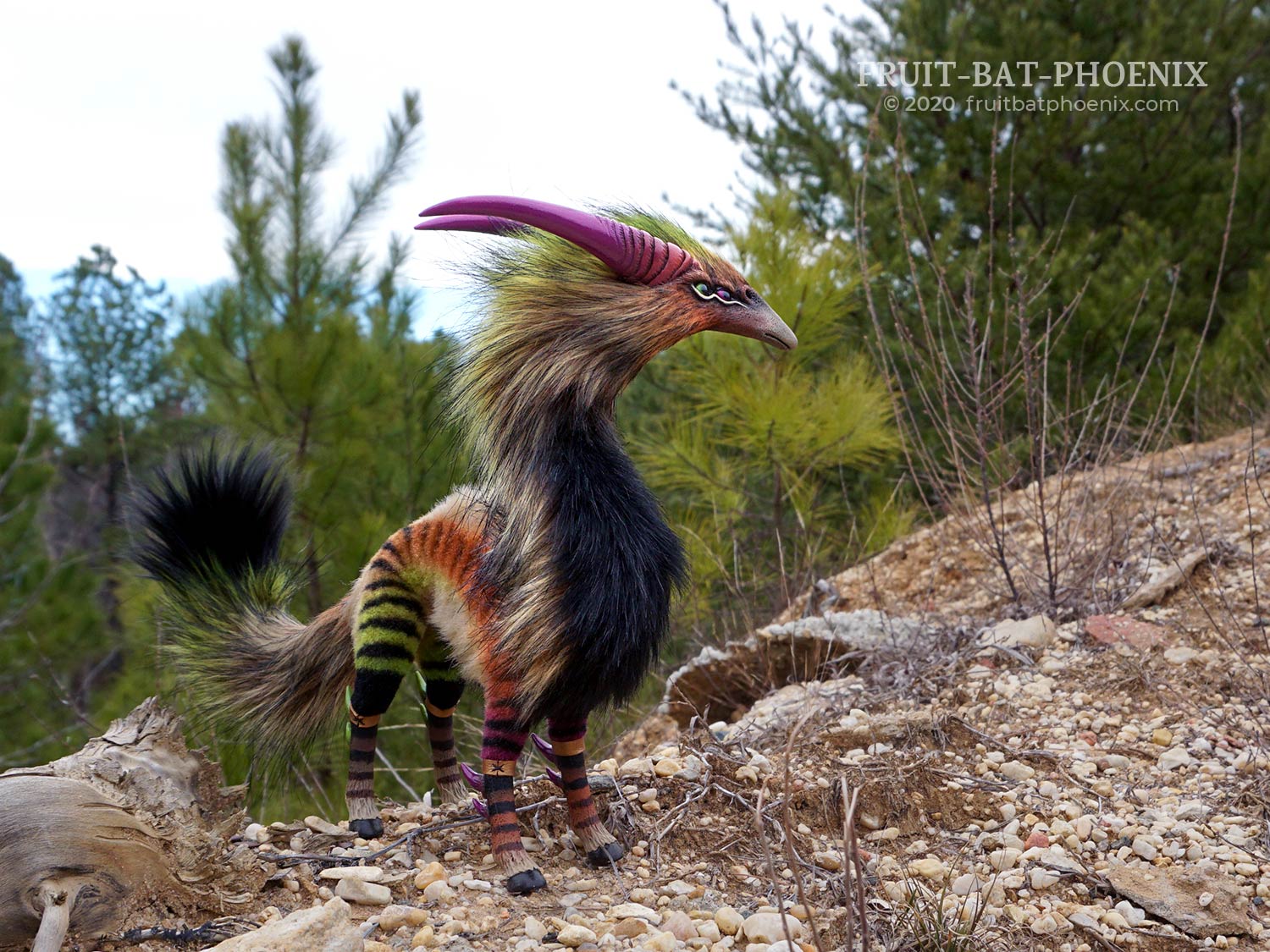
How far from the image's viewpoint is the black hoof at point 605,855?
101 inches

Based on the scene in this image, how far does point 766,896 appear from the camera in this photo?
8.14 feet

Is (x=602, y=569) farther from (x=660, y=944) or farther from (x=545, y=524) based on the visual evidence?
(x=660, y=944)

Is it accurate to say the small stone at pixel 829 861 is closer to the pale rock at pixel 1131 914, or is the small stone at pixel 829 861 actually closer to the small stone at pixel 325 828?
the pale rock at pixel 1131 914

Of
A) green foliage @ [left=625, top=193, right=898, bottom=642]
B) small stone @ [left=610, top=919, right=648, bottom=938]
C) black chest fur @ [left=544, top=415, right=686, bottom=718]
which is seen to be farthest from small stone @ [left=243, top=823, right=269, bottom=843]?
green foliage @ [left=625, top=193, right=898, bottom=642]

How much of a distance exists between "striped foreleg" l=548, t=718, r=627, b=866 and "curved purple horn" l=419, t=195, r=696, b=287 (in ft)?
3.53

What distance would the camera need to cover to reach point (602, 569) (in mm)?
2338

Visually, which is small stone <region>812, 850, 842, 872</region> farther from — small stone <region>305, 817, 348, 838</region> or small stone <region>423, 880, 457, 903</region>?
small stone <region>305, 817, 348, 838</region>

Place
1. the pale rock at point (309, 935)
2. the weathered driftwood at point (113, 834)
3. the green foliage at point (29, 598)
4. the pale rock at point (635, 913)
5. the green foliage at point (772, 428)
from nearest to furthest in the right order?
the pale rock at point (309, 935)
the weathered driftwood at point (113, 834)
the pale rock at point (635, 913)
the green foliage at point (772, 428)
the green foliage at point (29, 598)

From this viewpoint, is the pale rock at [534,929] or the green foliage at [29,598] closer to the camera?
the pale rock at [534,929]

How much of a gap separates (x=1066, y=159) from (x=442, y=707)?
25.2 ft

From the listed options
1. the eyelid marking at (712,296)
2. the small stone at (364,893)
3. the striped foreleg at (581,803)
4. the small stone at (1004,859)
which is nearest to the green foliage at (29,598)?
the small stone at (364,893)

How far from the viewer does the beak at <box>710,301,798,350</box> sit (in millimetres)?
2512

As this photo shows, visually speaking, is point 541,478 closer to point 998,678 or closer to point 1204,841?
point 1204,841

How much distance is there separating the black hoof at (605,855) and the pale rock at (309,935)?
2.23 feet
